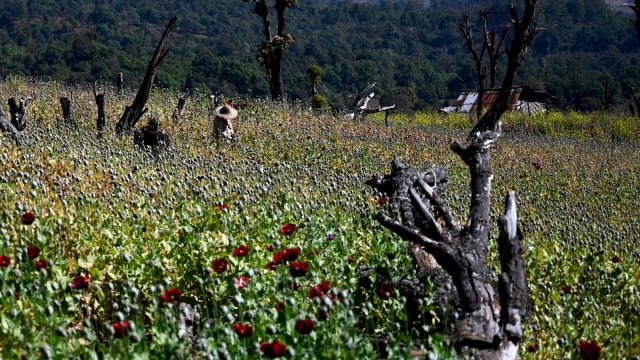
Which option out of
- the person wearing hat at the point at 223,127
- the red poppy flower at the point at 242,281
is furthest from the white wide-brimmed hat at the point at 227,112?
the red poppy flower at the point at 242,281

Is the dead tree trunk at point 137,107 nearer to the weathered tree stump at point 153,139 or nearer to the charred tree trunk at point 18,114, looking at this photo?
Result: the weathered tree stump at point 153,139

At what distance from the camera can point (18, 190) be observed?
5.86 meters

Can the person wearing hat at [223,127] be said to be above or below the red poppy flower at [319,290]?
below

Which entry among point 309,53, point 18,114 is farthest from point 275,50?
point 309,53

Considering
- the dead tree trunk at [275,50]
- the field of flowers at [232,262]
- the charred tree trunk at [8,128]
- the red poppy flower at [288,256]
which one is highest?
the dead tree trunk at [275,50]

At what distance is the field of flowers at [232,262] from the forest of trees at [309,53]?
3665cm

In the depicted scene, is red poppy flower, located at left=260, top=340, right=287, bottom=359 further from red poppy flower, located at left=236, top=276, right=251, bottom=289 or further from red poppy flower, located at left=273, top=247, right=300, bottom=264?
red poppy flower, located at left=236, top=276, right=251, bottom=289

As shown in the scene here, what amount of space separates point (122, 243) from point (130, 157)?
146 inches

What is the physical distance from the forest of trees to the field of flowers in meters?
36.7

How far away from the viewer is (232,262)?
14.2ft

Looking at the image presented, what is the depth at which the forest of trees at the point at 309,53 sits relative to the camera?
6338 cm

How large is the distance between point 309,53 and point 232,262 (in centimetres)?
13860

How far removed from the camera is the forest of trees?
63375 millimetres

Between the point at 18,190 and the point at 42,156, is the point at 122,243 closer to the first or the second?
the point at 18,190
